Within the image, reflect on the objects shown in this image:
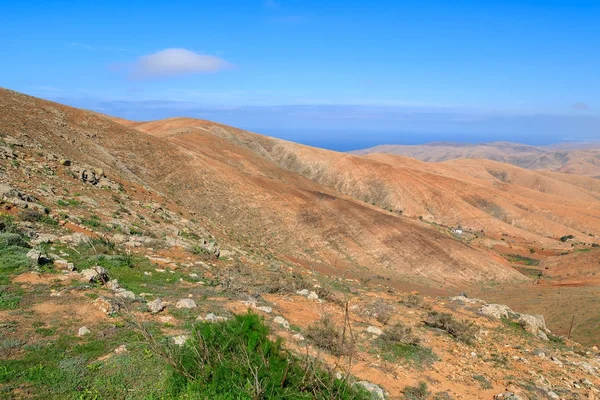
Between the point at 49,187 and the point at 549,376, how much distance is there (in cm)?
2109

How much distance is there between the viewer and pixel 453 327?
516 inches

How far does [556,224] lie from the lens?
179ft

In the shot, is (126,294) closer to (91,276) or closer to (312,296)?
(91,276)

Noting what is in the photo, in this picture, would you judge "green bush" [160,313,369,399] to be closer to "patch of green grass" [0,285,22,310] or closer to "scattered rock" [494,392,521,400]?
"patch of green grass" [0,285,22,310]

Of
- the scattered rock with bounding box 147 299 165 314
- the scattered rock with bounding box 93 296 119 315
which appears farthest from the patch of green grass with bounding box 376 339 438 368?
the scattered rock with bounding box 93 296 119 315

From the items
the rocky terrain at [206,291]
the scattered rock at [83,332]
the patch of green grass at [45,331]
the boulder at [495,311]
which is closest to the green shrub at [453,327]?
the rocky terrain at [206,291]

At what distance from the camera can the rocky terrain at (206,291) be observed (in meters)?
6.71

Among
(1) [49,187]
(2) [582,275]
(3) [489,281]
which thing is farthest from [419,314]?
(2) [582,275]

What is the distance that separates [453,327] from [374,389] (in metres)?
6.37

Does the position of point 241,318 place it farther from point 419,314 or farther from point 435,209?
point 435,209

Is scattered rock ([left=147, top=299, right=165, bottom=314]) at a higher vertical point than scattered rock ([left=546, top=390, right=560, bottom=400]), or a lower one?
higher

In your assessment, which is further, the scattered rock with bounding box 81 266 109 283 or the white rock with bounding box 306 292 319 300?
the white rock with bounding box 306 292 319 300

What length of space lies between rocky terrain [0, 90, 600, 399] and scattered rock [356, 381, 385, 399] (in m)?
0.07

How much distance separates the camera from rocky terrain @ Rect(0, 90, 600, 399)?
6715 mm
